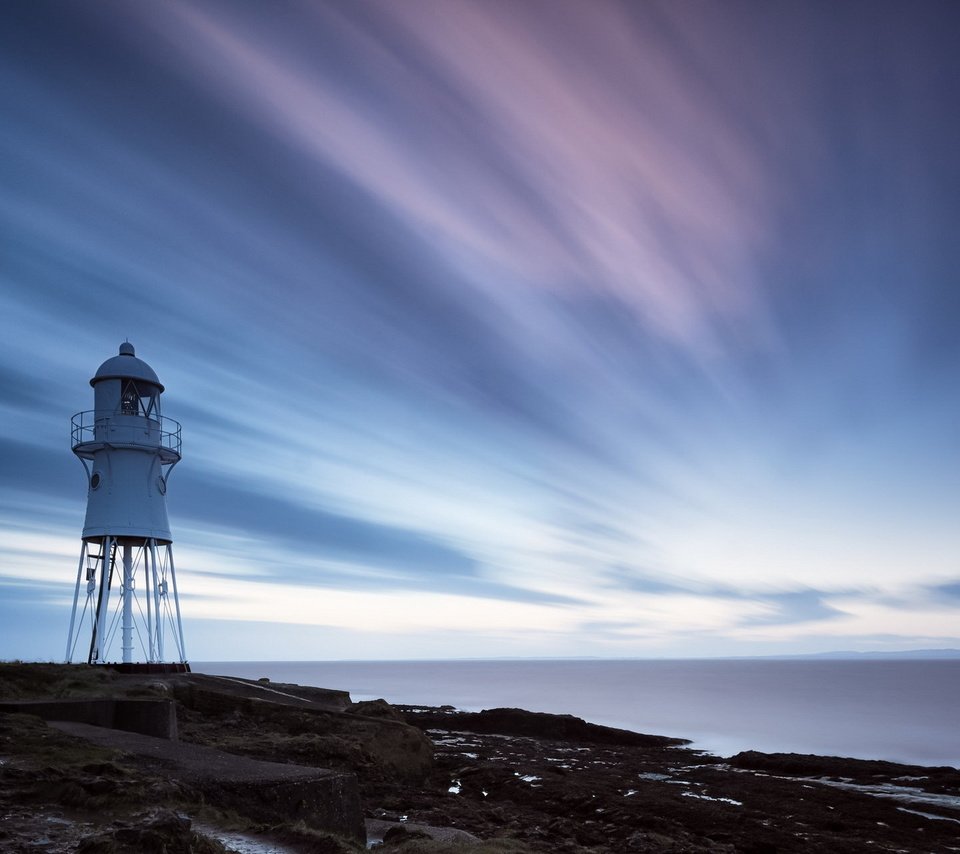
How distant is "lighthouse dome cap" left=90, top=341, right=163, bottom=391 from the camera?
29.2 m

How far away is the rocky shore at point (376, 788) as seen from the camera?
6949mm

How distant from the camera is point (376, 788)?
15.9 meters

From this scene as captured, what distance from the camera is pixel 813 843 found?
46.3 feet

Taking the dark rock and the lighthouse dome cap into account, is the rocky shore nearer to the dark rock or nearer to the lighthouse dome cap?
the dark rock

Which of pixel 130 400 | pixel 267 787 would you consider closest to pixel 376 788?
pixel 267 787

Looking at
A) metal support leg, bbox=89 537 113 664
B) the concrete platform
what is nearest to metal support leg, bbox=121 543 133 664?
metal support leg, bbox=89 537 113 664

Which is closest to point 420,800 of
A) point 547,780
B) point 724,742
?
point 547,780

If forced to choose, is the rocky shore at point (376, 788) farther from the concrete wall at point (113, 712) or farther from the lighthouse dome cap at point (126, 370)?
the lighthouse dome cap at point (126, 370)

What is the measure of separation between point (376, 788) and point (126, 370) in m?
19.6

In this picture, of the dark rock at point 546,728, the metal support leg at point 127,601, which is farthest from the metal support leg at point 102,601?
the dark rock at point 546,728

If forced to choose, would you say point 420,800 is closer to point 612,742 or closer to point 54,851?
point 54,851

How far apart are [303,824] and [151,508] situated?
23.0 meters

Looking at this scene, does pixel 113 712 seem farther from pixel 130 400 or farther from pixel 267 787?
pixel 130 400

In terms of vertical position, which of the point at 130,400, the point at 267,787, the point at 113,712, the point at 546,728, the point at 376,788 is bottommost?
the point at 546,728
